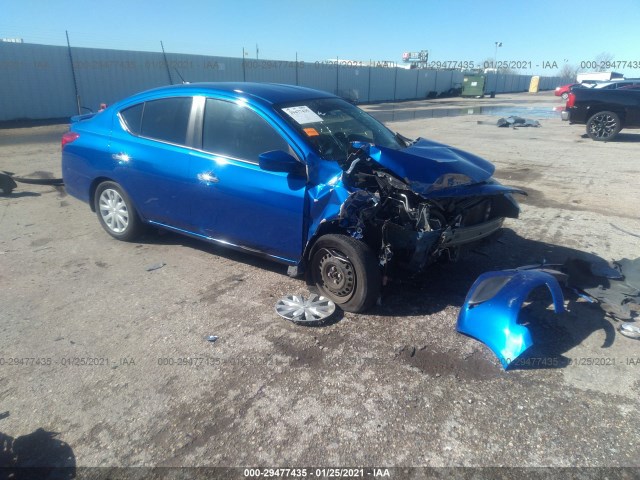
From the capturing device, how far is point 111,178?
488cm

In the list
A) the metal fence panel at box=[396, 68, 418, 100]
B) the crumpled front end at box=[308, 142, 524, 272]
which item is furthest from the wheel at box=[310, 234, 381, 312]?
the metal fence panel at box=[396, 68, 418, 100]

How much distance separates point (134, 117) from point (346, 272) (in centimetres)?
287

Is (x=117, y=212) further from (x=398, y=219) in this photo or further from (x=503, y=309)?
(x=503, y=309)

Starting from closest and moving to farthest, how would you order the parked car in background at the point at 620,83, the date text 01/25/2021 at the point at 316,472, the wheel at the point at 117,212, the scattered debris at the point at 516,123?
1. the date text 01/25/2021 at the point at 316,472
2. the wheel at the point at 117,212
3. the scattered debris at the point at 516,123
4. the parked car in background at the point at 620,83

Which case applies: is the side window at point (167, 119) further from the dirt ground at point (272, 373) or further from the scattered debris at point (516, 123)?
the scattered debris at point (516, 123)

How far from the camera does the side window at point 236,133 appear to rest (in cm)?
386

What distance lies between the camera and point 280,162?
3561 mm

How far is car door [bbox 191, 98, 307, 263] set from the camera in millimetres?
3703

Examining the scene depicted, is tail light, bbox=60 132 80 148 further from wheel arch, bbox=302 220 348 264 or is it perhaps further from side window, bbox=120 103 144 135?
wheel arch, bbox=302 220 348 264

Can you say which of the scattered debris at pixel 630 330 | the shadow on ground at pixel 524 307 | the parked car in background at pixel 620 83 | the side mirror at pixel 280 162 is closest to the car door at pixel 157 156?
the shadow on ground at pixel 524 307

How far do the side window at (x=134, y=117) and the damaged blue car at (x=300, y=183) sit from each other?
0.5 inches

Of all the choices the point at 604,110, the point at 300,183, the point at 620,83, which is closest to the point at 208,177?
the point at 300,183

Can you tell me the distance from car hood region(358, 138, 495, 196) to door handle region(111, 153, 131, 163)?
2531mm

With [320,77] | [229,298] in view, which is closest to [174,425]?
[229,298]
